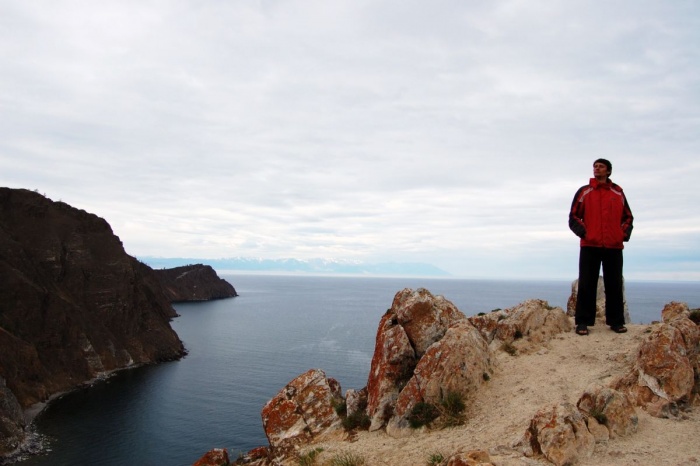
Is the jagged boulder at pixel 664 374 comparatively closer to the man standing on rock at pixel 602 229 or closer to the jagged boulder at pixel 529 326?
the man standing on rock at pixel 602 229

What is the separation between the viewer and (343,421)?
16594mm

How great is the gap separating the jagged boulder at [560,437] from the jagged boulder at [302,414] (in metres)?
8.21

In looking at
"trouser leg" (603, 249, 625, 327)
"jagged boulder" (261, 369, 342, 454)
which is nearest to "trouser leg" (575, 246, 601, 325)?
"trouser leg" (603, 249, 625, 327)

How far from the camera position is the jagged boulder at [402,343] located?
1609 cm

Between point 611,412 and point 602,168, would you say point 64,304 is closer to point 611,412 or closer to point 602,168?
point 602,168

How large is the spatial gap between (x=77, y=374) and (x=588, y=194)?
3129 inches

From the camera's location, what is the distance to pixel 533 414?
486 inches

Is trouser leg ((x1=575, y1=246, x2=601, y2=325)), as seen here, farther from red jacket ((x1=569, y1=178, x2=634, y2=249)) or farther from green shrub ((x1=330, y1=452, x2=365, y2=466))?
green shrub ((x1=330, y1=452, x2=365, y2=466))

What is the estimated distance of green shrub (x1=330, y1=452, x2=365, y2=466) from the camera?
42.4ft

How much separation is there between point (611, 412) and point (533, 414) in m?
2.17

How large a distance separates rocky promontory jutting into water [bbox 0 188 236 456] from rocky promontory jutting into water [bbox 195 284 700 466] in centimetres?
4596

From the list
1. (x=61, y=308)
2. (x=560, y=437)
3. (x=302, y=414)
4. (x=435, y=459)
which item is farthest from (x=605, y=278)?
(x=61, y=308)

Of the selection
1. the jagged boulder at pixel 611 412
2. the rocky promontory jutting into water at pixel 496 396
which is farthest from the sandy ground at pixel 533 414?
the jagged boulder at pixel 611 412

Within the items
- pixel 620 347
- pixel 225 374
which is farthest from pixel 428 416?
pixel 225 374
